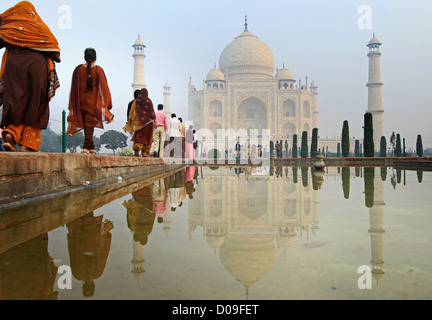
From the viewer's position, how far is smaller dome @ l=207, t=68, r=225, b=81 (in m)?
38.9

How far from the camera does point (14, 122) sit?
270cm

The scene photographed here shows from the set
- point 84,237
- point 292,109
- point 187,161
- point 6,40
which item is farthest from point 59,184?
point 292,109

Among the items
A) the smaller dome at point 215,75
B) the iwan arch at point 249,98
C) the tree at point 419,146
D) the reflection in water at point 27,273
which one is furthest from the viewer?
the smaller dome at point 215,75

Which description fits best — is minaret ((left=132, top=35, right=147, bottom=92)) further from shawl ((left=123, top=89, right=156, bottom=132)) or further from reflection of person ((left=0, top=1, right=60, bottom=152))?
reflection of person ((left=0, top=1, right=60, bottom=152))

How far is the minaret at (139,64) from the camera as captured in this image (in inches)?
1452

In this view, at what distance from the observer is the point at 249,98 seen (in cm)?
3862

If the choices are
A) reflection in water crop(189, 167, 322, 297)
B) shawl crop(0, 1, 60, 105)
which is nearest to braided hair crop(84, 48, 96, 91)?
shawl crop(0, 1, 60, 105)

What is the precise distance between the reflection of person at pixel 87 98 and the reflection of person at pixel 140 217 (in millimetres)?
1430

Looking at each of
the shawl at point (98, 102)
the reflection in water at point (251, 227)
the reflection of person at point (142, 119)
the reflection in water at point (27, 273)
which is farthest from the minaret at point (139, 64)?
the reflection in water at point (27, 273)

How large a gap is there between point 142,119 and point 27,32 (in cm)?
271

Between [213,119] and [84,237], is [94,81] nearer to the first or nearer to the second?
[84,237]

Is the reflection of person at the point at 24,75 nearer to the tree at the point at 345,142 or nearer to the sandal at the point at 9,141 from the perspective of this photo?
the sandal at the point at 9,141

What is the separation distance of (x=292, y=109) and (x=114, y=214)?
125 feet

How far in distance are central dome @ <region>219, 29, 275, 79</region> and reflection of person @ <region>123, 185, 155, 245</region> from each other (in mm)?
36277
